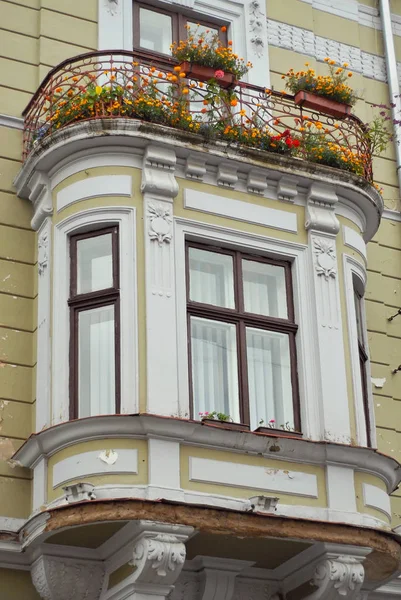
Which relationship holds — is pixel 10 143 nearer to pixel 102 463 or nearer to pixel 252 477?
pixel 102 463

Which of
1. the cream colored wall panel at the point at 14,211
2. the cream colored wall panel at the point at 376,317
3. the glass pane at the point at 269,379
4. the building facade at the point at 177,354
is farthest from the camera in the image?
the cream colored wall panel at the point at 376,317

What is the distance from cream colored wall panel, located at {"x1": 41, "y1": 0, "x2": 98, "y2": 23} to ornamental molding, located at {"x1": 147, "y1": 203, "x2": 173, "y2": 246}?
3726 millimetres

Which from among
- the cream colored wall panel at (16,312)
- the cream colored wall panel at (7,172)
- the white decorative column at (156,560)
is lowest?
the white decorative column at (156,560)

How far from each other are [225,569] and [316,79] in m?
6.16

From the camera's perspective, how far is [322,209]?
49.3 ft

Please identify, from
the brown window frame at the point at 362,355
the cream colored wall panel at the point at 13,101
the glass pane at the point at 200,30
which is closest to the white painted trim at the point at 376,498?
the brown window frame at the point at 362,355

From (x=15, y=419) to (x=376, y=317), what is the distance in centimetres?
506

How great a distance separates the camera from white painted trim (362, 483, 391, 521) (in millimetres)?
13766

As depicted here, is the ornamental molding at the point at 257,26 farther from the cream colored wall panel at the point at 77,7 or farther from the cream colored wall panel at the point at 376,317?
the cream colored wall panel at the point at 376,317

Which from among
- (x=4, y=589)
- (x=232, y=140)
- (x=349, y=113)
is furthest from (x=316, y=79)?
(x=4, y=589)

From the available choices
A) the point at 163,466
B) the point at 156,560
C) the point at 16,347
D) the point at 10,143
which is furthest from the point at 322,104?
the point at 156,560

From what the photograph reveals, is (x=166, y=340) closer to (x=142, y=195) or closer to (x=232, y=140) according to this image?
(x=142, y=195)

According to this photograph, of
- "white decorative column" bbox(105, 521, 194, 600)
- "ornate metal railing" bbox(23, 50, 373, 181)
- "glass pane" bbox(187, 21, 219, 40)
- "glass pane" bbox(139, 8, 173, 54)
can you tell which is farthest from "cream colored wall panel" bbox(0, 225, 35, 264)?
"glass pane" bbox(187, 21, 219, 40)

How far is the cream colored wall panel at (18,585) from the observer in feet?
42.8
